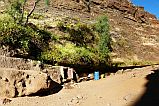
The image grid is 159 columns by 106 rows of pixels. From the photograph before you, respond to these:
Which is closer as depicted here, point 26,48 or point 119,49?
point 26,48

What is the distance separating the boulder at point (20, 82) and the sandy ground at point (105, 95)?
0.39 m

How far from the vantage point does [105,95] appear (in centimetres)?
1591

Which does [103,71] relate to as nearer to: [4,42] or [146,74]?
[146,74]

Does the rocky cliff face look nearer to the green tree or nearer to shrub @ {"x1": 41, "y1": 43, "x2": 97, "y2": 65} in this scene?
shrub @ {"x1": 41, "y1": 43, "x2": 97, "y2": 65}

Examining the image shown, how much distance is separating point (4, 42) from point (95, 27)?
992 centimetres

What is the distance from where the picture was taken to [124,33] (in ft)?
101

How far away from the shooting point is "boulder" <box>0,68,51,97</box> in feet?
49.5

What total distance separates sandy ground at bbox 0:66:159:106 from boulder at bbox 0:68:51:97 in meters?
0.39

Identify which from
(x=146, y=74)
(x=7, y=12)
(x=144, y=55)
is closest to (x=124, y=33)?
(x=144, y=55)

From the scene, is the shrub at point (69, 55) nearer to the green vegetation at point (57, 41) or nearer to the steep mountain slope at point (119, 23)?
the green vegetation at point (57, 41)

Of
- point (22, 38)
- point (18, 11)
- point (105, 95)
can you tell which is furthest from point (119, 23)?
point (105, 95)

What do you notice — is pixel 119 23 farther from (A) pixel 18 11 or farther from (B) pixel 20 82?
(B) pixel 20 82

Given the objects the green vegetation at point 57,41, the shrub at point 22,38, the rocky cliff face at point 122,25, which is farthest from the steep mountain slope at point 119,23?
the shrub at point 22,38

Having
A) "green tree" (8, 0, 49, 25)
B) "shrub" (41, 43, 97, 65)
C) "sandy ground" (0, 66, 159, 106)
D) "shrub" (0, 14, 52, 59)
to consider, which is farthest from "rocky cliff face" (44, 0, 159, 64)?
"sandy ground" (0, 66, 159, 106)
